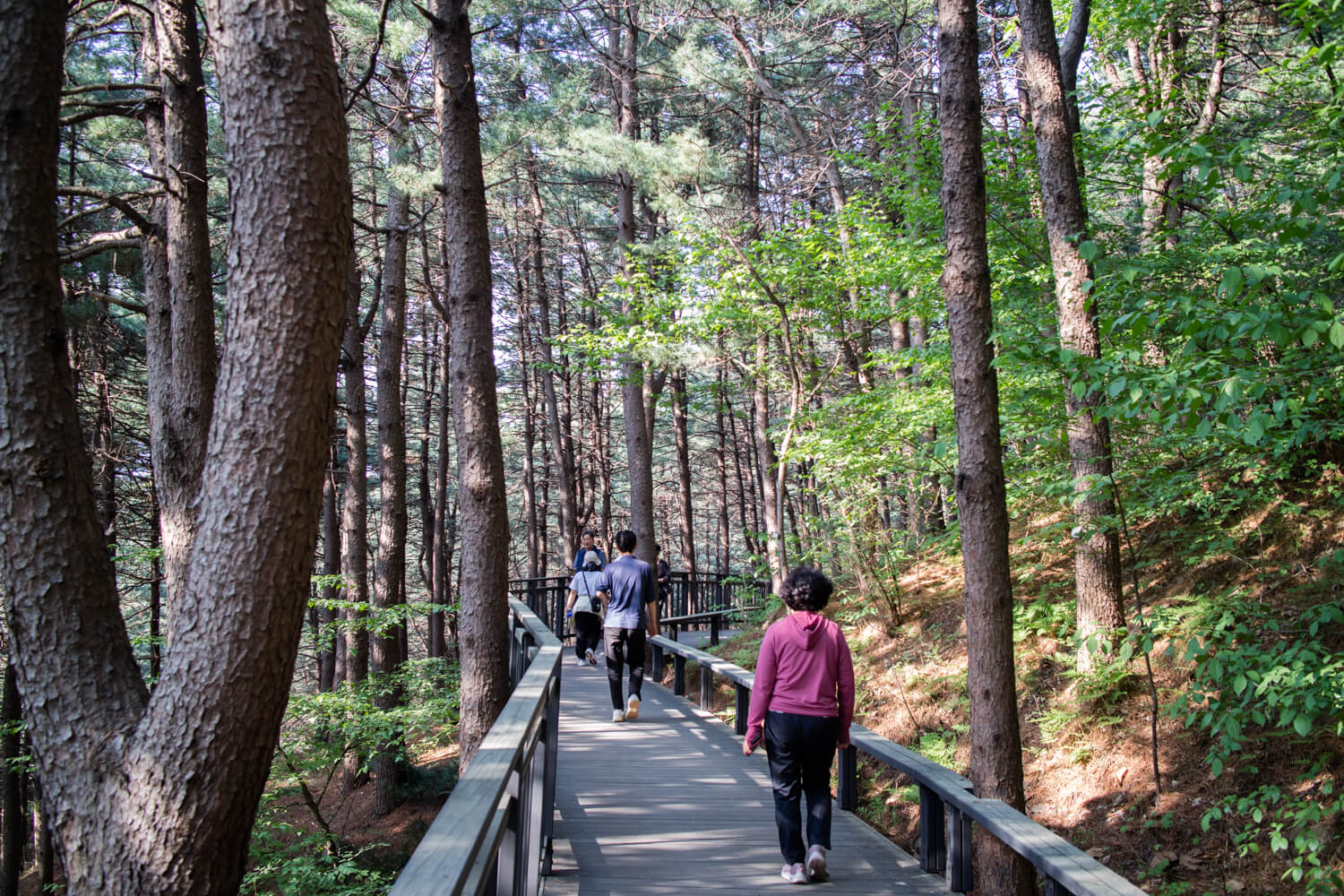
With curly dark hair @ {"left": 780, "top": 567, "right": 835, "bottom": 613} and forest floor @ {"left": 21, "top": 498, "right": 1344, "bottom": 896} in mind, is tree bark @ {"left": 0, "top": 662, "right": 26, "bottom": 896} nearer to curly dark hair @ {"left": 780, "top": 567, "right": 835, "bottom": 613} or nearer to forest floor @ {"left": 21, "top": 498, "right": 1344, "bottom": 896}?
forest floor @ {"left": 21, "top": 498, "right": 1344, "bottom": 896}

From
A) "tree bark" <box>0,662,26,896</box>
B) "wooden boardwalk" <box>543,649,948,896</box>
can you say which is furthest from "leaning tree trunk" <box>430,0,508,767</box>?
"tree bark" <box>0,662,26,896</box>

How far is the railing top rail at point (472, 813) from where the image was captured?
184 cm

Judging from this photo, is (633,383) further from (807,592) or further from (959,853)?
(959,853)

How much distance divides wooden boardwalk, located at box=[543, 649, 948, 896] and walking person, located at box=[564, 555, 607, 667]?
1683 millimetres

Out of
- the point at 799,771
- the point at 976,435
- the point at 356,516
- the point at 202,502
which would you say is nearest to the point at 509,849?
the point at 202,502

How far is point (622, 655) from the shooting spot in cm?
845

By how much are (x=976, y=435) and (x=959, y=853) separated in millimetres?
2237

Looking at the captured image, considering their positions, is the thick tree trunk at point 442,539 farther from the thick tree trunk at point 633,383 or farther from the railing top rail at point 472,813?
the railing top rail at point 472,813

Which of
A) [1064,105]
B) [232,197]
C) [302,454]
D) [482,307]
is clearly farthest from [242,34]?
[1064,105]

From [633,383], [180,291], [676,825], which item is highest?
[633,383]

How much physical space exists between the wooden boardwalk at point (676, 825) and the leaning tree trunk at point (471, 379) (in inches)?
42.8

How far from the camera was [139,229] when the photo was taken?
22.8 feet

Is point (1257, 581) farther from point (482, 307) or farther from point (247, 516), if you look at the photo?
point (247, 516)

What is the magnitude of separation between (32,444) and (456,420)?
3.82 meters
